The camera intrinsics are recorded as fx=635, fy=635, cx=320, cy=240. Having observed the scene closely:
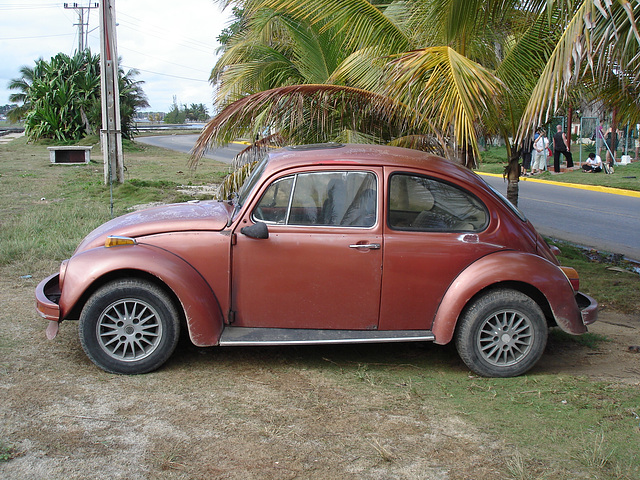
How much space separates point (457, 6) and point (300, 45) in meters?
3.62

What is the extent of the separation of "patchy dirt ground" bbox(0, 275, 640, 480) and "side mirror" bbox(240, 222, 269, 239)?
103cm

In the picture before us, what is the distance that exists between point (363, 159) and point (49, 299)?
2656 mm

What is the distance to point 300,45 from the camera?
10344 mm

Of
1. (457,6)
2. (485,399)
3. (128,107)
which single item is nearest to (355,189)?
(485,399)

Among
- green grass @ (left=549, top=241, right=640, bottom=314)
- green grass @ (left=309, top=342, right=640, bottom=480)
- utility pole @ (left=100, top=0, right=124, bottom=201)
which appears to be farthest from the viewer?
utility pole @ (left=100, top=0, right=124, bottom=201)

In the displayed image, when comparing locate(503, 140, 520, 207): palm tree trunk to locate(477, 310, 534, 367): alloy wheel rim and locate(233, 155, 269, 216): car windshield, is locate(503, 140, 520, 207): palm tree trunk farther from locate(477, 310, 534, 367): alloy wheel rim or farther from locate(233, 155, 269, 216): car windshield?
locate(233, 155, 269, 216): car windshield

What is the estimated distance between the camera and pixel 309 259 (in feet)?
15.4

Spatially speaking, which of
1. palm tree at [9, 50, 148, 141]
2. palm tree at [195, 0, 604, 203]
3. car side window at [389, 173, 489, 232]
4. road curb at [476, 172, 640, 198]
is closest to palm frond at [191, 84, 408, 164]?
palm tree at [195, 0, 604, 203]

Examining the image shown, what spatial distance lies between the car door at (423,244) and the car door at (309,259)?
4.6 inches

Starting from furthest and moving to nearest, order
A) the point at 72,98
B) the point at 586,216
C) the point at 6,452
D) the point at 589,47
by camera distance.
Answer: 1. the point at 72,98
2. the point at 586,216
3. the point at 589,47
4. the point at 6,452

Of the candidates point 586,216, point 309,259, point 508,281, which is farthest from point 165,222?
point 586,216

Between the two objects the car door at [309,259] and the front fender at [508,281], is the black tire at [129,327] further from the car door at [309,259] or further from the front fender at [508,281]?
the front fender at [508,281]

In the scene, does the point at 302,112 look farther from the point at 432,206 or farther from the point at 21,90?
the point at 21,90

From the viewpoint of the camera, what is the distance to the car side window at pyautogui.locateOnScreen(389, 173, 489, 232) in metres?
4.84
